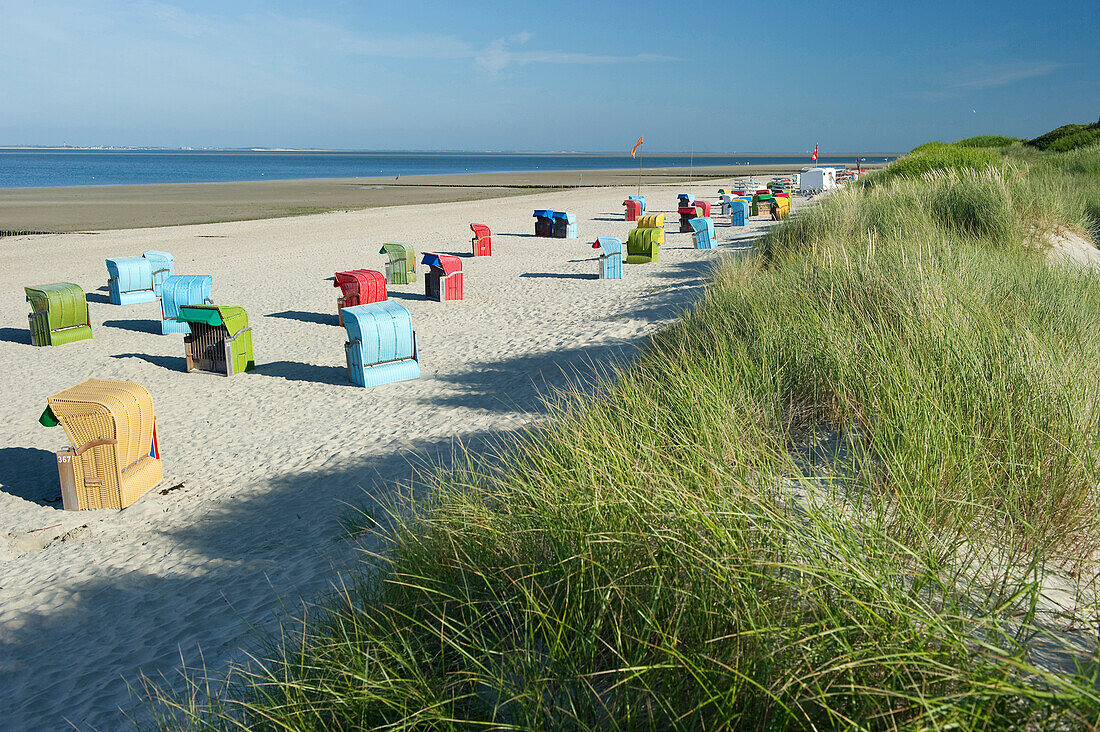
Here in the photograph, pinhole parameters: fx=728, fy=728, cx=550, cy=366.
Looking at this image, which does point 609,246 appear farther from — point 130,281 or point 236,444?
point 236,444

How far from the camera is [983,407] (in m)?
3.46

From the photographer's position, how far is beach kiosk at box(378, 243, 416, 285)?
15867mm

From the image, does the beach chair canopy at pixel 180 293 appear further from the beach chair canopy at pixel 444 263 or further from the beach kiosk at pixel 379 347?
the beach kiosk at pixel 379 347

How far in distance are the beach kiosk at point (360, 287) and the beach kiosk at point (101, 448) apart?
582 centimetres

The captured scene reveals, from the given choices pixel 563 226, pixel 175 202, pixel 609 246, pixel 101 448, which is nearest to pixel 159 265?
pixel 609 246

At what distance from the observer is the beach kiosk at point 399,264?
52.1 feet

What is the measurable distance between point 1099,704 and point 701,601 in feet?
3.05

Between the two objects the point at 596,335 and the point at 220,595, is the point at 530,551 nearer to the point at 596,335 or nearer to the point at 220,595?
the point at 220,595

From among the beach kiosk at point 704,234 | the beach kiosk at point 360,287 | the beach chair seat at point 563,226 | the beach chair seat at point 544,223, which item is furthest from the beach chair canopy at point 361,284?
the beach chair seat at point 544,223

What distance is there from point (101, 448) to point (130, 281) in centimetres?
950

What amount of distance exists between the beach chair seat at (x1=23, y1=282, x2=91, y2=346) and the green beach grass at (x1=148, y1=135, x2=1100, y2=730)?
9594mm

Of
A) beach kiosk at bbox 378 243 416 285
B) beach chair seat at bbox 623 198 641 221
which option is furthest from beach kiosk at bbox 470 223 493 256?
beach chair seat at bbox 623 198 641 221

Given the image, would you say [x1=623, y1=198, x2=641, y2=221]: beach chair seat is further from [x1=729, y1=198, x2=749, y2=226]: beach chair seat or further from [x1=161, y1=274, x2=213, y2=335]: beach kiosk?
[x1=161, y1=274, x2=213, y2=335]: beach kiosk

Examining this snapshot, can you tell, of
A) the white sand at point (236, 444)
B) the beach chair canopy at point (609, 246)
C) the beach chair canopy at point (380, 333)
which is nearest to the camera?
the white sand at point (236, 444)
